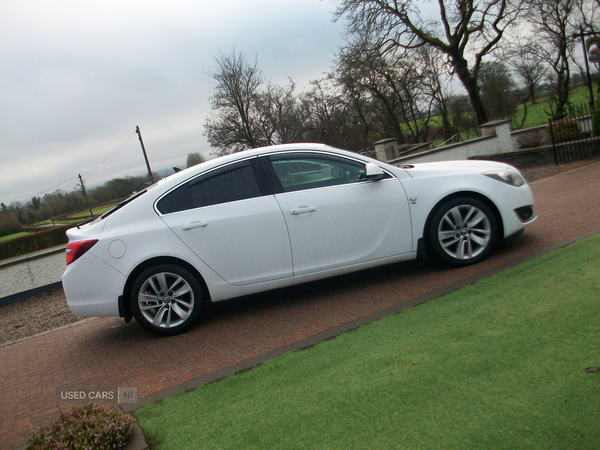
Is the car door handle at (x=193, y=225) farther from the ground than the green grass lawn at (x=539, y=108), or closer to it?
closer to it

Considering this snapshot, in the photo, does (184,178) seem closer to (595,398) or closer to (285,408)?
(285,408)

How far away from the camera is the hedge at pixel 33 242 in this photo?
34.6 ft

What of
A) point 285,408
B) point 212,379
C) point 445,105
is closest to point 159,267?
point 212,379

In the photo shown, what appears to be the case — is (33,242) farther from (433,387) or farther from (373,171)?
(433,387)

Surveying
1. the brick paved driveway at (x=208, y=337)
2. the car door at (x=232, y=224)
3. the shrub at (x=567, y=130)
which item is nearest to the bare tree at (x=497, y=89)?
the shrub at (x=567, y=130)

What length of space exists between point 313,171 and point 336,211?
1.72ft

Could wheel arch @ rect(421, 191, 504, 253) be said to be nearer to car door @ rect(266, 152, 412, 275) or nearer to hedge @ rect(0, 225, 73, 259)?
car door @ rect(266, 152, 412, 275)

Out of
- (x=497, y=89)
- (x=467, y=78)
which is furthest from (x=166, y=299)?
(x=497, y=89)

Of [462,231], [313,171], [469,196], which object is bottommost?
[462,231]

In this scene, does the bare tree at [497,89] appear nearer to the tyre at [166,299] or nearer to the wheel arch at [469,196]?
the wheel arch at [469,196]

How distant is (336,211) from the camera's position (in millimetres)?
5480

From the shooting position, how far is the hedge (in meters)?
10.5

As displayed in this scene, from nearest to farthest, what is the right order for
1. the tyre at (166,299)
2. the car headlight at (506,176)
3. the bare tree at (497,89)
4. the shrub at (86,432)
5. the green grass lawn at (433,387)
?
the green grass lawn at (433,387), the shrub at (86,432), the tyre at (166,299), the car headlight at (506,176), the bare tree at (497,89)

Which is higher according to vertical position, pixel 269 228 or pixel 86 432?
pixel 269 228
